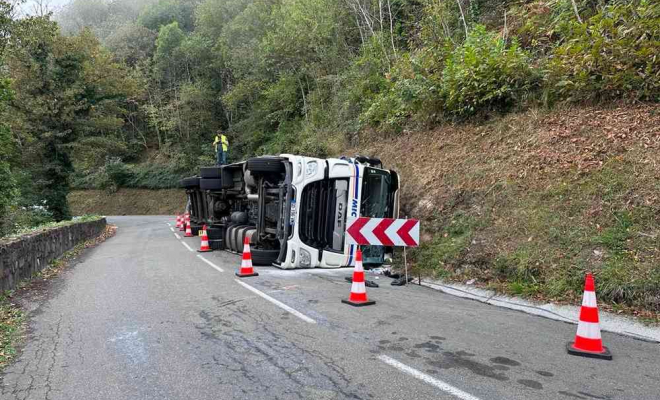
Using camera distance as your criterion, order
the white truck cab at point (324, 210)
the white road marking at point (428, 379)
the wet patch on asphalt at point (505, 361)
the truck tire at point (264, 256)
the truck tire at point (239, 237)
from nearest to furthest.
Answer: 1. the white road marking at point (428, 379)
2. the wet patch on asphalt at point (505, 361)
3. the white truck cab at point (324, 210)
4. the truck tire at point (264, 256)
5. the truck tire at point (239, 237)

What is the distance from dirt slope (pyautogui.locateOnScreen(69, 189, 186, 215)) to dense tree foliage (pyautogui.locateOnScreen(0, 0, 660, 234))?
143 centimetres

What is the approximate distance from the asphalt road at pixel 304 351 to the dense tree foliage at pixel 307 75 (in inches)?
255

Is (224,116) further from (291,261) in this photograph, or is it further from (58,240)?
(291,261)

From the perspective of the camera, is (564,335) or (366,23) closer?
(564,335)

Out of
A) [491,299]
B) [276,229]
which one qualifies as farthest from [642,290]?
[276,229]

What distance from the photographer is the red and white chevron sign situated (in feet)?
26.4

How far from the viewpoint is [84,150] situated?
1019 inches

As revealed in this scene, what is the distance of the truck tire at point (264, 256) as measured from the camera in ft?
33.1

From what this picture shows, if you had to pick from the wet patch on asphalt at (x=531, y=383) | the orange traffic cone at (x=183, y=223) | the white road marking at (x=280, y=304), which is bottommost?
the orange traffic cone at (x=183, y=223)

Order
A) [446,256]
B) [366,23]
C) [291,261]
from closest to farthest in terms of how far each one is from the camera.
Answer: [446,256] → [291,261] → [366,23]

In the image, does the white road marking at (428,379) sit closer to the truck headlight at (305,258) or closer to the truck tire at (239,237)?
the truck headlight at (305,258)

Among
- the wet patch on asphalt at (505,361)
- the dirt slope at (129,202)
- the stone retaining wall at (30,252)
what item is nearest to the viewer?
the wet patch on asphalt at (505,361)

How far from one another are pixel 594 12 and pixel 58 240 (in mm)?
15853

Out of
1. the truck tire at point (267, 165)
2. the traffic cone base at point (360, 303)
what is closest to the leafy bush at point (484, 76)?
the truck tire at point (267, 165)
